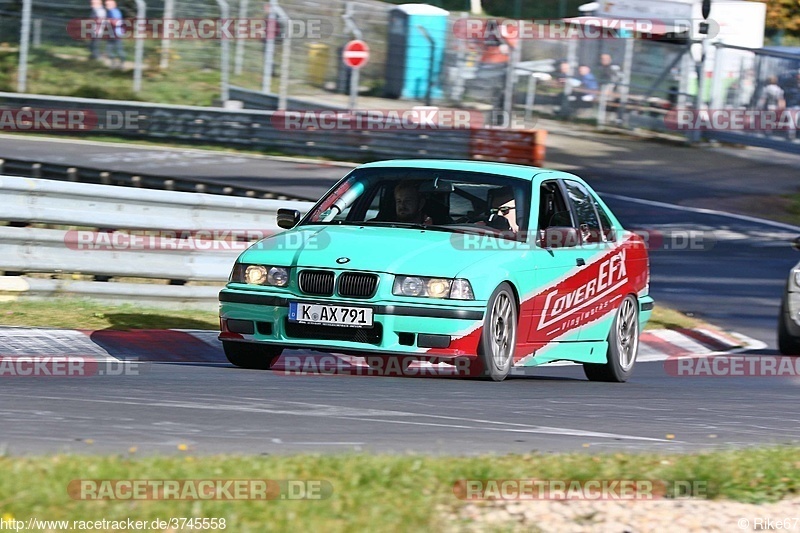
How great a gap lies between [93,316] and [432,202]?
2770mm

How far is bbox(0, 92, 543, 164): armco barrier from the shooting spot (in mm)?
27422

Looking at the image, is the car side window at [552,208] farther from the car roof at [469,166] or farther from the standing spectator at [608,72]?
the standing spectator at [608,72]

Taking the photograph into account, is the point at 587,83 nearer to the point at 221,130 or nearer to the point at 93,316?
the point at 221,130

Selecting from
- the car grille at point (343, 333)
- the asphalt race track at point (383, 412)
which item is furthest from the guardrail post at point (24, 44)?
the car grille at point (343, 333)

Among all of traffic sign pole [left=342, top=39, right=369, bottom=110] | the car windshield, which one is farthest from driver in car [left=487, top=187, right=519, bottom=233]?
traffic sign pole [left=342, top=39, right=369, bottom=110]

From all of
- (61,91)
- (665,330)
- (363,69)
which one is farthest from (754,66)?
(665,330)

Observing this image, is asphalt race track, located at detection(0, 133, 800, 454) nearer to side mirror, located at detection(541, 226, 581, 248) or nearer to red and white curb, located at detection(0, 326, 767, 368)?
red and white curb, located at detection(0, 326, 767, 368)

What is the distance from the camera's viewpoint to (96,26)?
1112 inches

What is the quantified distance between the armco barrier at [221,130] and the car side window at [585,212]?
1668 centimetres

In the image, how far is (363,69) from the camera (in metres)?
31.4

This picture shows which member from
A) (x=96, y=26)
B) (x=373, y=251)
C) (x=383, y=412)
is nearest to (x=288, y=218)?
(x=373, y=251)

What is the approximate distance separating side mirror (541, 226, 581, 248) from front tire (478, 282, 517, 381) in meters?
0.69

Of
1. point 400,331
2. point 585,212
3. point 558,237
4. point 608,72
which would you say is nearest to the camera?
point 400,331

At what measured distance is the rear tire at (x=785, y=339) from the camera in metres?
13.2
